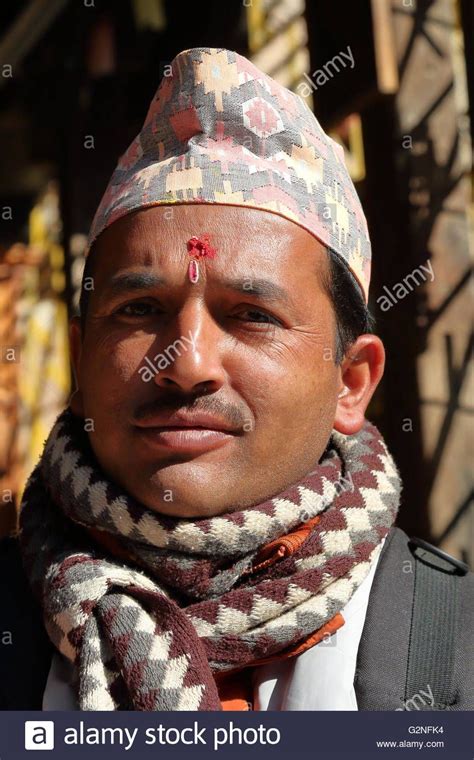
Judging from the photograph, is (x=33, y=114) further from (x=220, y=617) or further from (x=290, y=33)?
(x=220, y=617)

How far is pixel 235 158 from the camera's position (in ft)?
6.34

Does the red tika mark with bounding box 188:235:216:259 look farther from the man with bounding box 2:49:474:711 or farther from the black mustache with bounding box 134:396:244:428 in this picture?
the black mustache with bounding box 134:396:244:428

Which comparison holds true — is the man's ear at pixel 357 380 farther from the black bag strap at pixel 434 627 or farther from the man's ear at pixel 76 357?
the man's ear at pixel 76 357

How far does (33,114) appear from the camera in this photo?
8000 millimetres

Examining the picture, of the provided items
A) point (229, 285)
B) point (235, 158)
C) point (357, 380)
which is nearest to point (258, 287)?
point (229, 285)

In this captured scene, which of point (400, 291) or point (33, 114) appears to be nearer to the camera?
point (400, 291)

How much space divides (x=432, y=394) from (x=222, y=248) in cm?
234

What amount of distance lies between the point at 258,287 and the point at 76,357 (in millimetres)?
550

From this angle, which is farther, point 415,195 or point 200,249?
point 415,195

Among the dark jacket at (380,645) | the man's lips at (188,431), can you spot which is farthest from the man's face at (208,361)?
the dark jacket at (380,645)

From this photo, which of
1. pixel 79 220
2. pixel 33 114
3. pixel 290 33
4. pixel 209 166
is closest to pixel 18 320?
pixel 33 114
